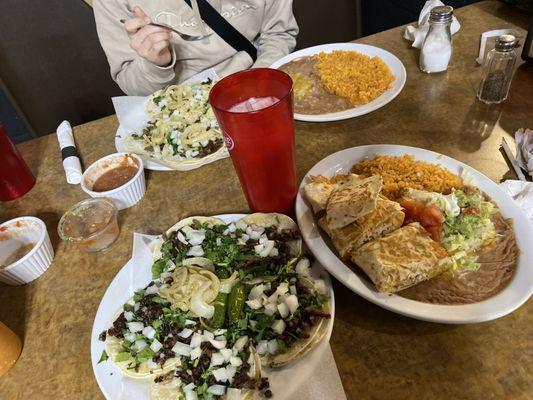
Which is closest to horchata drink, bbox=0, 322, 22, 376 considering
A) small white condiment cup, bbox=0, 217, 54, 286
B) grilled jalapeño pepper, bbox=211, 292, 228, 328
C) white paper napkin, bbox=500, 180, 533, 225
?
small white condiment cup, bbox=0, 217, 54, 286

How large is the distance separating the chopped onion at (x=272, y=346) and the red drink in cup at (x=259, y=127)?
0.50 meters

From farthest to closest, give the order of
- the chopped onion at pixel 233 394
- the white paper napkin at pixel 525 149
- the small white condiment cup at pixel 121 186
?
the small white condiment cup at pixel 121 186 → the white paper napkin at pixel 525 149 → the chopped onion at pixel 233 394

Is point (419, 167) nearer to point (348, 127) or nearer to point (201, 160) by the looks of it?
point (348, 127)

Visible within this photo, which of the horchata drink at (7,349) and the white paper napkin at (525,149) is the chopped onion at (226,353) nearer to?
the horchata drink at (7,349)

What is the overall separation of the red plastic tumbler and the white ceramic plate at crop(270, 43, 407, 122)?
1.30 meters

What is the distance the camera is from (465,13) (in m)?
2.47

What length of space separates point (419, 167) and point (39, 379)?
1413 millimetres

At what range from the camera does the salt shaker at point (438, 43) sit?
1882 mm

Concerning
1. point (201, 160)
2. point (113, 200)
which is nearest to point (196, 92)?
point (201, 160)

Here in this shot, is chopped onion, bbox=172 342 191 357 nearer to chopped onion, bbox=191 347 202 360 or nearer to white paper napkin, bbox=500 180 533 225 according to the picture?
chopped onion, bbox=191 347 202 360

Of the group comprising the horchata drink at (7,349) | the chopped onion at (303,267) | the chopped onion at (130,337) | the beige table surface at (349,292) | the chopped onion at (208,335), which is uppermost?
the chopped onion at (303,267)

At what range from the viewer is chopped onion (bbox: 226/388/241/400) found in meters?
0.93

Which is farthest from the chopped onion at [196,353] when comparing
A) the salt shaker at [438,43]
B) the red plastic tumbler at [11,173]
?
the salt shaker at [438,43]

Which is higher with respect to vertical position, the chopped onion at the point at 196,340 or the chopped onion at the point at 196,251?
the chopped onion at the point at 196,251
